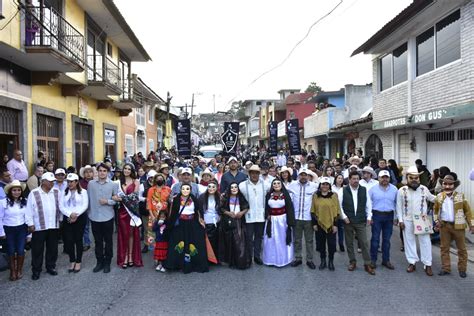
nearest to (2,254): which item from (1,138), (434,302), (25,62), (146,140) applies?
(1,138)

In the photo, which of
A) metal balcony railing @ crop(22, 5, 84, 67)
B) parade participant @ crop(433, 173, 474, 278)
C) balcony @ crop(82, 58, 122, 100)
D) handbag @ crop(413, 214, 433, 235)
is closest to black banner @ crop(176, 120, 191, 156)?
balcony @ crop(82, 58, 122, 100)

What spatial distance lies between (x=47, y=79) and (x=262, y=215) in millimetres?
7202

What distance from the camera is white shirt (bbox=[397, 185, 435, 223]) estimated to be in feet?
22.2

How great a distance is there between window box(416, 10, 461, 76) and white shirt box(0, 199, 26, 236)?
412 inches

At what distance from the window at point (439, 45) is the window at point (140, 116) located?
1720cm

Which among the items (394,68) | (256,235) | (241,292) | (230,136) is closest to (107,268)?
(241,292)

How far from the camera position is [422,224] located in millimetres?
6680

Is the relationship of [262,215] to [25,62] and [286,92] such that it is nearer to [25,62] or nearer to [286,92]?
[25,62]

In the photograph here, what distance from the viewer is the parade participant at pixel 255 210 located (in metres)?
7.18

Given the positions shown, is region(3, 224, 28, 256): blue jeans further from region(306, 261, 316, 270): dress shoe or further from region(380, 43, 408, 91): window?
region(380, 43, 408, 91): window

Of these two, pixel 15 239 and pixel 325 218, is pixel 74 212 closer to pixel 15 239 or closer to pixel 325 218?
pixel 15 239

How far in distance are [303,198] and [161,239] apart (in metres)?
2.61

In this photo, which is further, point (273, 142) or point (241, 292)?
point (273, 142)

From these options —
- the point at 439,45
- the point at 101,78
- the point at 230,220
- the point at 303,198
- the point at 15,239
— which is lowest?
the point at 15,239
